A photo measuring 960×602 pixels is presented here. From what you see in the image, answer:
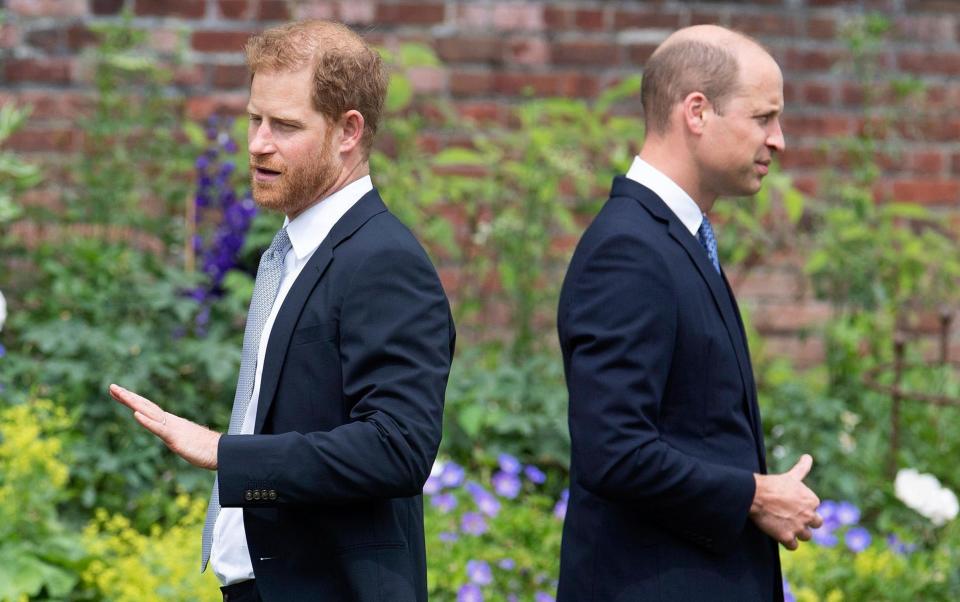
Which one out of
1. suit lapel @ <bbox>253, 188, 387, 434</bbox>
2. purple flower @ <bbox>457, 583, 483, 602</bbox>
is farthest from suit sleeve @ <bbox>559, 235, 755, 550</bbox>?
purple flower @ <bbox>457, 583, 483, 602</bbox>

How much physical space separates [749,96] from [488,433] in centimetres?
215

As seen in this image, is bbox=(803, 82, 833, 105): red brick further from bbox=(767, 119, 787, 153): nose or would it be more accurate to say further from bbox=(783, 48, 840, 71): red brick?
bbox=(767, 119, 787, 153): nose

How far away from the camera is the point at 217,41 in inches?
206

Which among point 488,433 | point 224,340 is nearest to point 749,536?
point 488,433

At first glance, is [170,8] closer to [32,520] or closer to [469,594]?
[32,520]

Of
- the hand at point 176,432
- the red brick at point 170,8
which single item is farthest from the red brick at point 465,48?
the hand at point 176,432

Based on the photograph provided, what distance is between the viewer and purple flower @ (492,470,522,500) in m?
4.20

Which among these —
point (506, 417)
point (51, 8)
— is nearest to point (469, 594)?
point (506, 417)

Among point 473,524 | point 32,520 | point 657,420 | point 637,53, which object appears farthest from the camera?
point 637,53

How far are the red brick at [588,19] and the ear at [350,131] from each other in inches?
128

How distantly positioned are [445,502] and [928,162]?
280 centimetres

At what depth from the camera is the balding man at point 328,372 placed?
218 centimetres

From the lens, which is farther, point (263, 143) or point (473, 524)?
point (473, 524)

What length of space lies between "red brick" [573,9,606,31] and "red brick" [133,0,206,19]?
1433 millimetres
